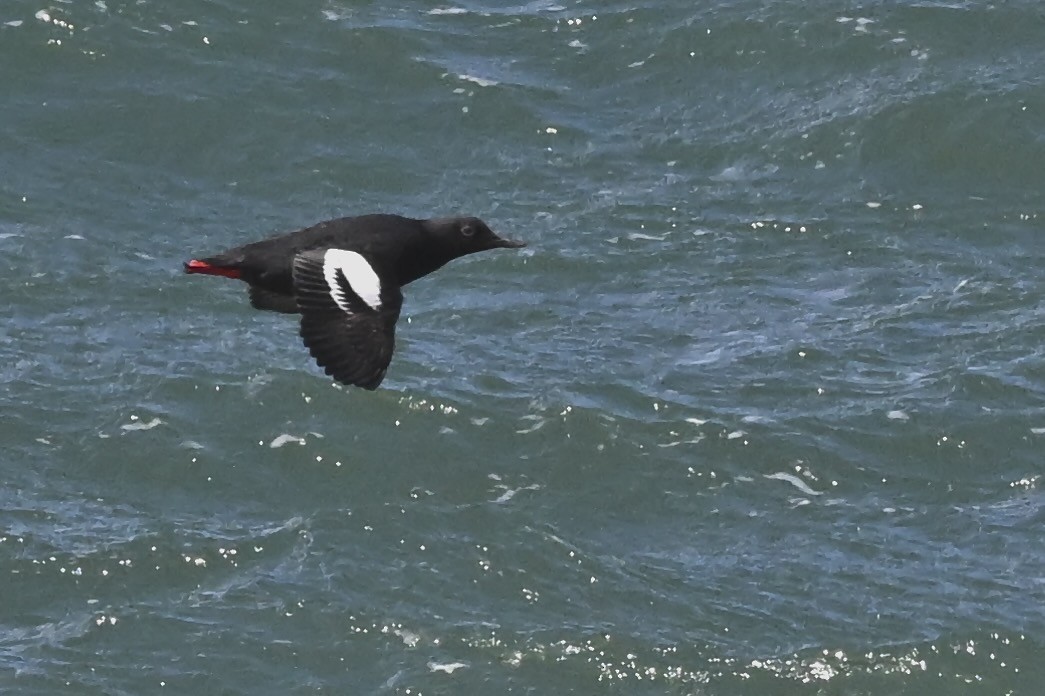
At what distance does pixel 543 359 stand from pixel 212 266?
221 inches

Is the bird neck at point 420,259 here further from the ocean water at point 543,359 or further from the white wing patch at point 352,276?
the ocean water at point 543,359

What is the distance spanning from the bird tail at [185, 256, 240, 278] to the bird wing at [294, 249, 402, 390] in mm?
Answer: 351

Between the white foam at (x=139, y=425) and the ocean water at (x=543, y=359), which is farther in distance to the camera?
the white foam at (x=139, y=425)

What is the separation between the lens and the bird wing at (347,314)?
9898 mm

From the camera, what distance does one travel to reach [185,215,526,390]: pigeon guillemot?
998 cm

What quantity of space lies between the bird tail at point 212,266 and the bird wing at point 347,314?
1.15ft

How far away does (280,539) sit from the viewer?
14148mm

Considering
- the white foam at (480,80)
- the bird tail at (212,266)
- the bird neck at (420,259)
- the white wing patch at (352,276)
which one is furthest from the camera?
the white foam at (480,80)

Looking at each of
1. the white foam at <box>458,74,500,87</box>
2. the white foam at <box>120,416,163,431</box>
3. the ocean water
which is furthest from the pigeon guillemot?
the white foam at <box>458,74,500,87</box>

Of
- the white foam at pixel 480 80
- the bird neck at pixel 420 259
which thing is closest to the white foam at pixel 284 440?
the bird neck at pixel 420 259

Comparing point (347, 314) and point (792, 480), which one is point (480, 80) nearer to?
point (792, 480)

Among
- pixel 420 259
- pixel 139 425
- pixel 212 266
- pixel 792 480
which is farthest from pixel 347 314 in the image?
pixel 792 480

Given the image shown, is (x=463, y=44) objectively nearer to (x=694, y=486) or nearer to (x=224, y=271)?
(x=694, y=486)

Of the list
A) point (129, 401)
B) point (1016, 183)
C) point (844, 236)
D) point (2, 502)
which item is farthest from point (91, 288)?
point (1016, 183)
